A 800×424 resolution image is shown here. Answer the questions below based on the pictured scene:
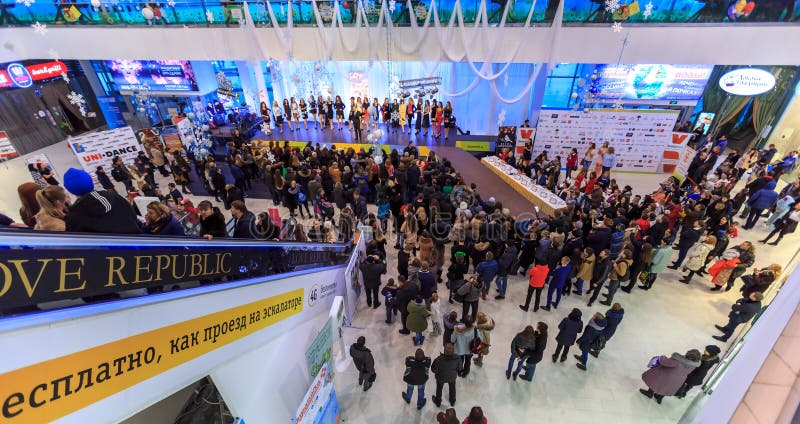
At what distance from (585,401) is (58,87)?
23.0m

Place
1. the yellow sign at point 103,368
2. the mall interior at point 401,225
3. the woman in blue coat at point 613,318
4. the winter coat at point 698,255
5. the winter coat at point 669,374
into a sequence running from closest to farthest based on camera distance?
the yellow sign at point 103,368 → the mall interior at point 401,225 → the winter coat at point 669,374 → the woman in blue coat at point 613,318 → the winter coat at point 698,255

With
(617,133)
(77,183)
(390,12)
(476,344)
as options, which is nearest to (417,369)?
(476,344)

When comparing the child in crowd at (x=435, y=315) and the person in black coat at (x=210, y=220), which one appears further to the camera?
the child in crowd at (x=435, y=315)

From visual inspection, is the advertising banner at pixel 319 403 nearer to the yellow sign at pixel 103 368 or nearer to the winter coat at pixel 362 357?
the winter coat at pixel 362 357

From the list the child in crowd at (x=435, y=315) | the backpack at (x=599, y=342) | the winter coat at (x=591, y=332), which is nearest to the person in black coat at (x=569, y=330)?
the winter coat at (x=591, y=332)

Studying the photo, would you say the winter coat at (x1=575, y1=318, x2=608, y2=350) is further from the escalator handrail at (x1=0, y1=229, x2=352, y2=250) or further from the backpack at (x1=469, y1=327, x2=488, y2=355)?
the escalator handrail at (x1=0, y1=229, x2=352, y2=250)

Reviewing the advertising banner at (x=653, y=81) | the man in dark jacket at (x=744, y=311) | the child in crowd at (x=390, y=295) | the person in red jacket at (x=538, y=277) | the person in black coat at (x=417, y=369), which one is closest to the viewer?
the person in black coat at (x=417, y=369)

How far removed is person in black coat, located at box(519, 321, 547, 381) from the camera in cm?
473

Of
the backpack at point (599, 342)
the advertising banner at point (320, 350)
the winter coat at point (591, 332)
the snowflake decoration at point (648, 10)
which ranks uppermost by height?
the snowflake decoration at point (648, 10)

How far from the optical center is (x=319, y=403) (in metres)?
3.55

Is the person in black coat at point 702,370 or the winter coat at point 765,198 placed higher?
the winter coat at point 765,198

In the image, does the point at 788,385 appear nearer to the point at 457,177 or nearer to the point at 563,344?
the point at 563,344

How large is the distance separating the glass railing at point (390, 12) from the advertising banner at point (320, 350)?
10.5m

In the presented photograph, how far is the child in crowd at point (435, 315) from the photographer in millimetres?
5602
